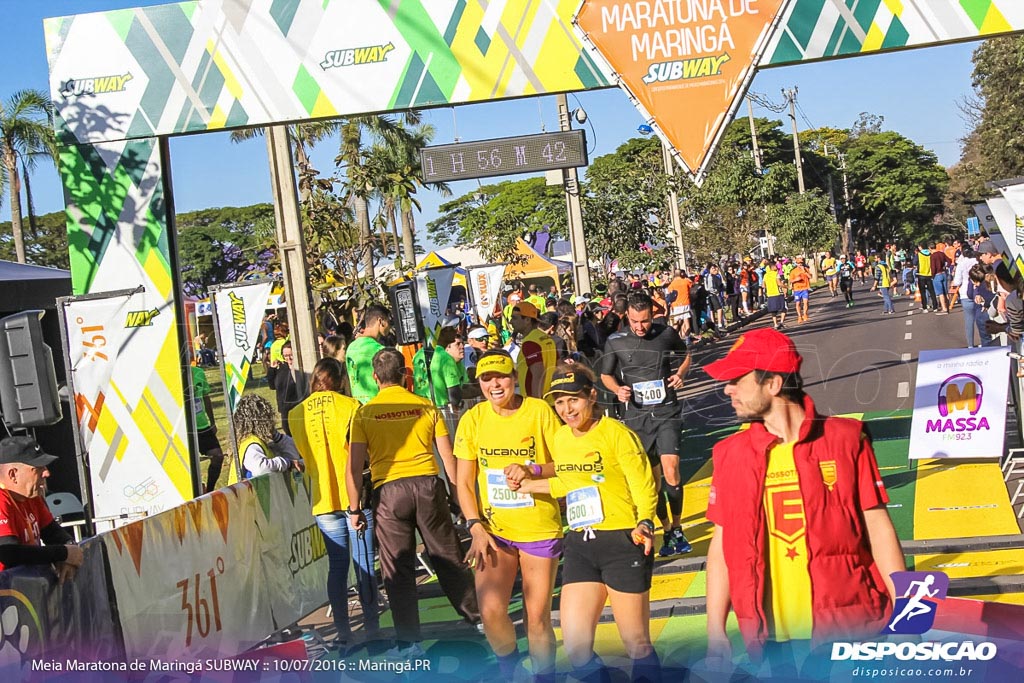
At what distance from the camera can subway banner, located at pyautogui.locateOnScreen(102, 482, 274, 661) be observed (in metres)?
6.02

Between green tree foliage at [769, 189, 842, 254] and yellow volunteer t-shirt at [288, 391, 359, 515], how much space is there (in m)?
6.37

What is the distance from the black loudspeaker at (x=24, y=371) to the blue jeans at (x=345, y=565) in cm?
200

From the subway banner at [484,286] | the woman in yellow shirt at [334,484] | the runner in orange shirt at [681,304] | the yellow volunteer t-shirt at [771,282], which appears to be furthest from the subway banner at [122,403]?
the yellow volunteer t-shirt at [771,282]

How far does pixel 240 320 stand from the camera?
11203mm

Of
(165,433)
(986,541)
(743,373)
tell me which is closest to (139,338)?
(165,433)

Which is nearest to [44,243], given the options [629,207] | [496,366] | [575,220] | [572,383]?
[575,220]

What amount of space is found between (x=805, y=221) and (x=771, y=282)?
620 centimetres

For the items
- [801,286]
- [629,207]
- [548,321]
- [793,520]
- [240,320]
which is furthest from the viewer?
[801,286]

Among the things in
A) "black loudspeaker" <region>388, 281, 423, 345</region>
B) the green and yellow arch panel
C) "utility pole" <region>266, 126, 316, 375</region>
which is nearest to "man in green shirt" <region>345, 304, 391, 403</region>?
"utility pole" <region>266, 126, 316, 375</region>

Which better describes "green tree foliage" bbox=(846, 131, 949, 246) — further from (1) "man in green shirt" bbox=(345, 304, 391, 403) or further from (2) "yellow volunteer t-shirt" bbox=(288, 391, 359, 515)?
(2) "yellow volunteer t-shirt" bbox=(288, 391, 359, 515)

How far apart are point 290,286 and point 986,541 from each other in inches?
211

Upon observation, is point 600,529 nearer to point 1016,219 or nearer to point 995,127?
point 1016,219

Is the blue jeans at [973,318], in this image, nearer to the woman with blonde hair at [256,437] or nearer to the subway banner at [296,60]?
the woman with blonde hair at [256,437]

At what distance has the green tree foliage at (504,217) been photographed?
1398 centimetres
